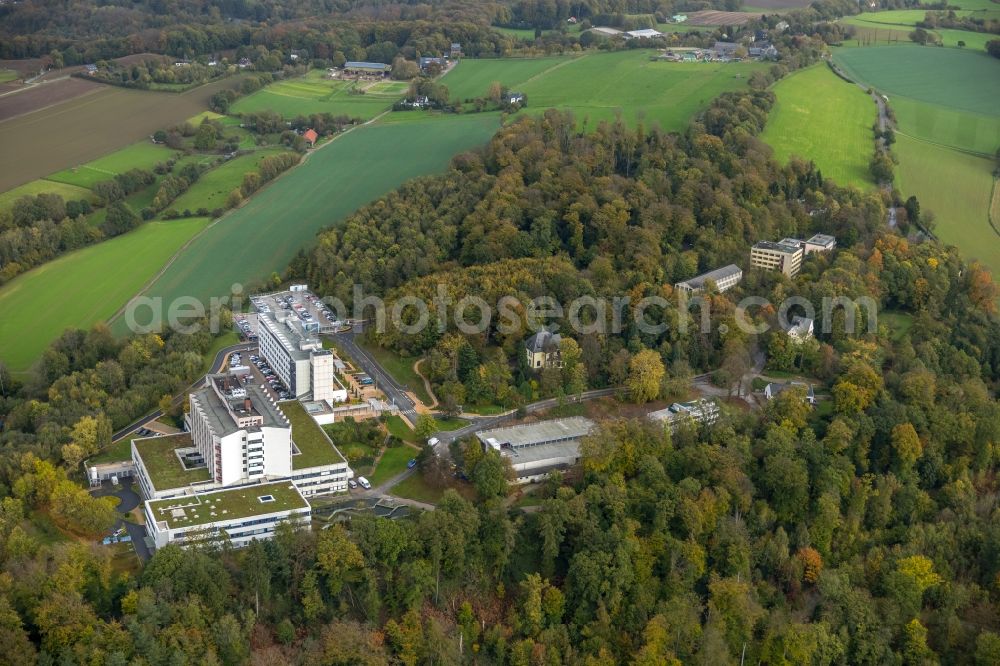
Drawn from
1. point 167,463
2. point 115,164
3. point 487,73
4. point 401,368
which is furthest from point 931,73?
point 167,463

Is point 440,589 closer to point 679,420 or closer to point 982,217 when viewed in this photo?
point 679,420

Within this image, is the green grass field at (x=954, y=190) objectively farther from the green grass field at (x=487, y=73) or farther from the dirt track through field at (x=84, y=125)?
the dirt track through field at (x=84, y=125)

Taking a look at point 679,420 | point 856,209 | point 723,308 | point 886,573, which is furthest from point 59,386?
point 856,209

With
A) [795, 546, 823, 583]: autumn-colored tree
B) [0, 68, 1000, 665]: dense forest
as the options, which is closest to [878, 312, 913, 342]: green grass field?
[0, 68, 1000, 665]: dense forest

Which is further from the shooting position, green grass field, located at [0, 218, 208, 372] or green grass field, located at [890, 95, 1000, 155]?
green grass field, located at [890, 95, 1000, 155]

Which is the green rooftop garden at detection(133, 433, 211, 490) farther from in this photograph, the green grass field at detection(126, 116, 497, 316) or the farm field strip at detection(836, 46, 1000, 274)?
the farm field strip at detection(836, 46, 1000, 274)

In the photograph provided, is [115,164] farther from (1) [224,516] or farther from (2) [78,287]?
(1) [224,516]
